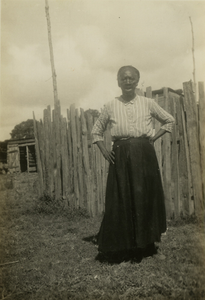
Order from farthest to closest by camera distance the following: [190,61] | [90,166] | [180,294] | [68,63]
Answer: [90,166], [68,63], [190,61], [180,294]

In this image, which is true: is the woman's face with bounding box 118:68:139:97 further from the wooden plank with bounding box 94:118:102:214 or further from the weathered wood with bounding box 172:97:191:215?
Answer: the wooden plank with bounding box 94:118:102:214

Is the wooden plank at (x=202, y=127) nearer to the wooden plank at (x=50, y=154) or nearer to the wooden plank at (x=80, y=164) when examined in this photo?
the wooden plank at (x=80, y=164)

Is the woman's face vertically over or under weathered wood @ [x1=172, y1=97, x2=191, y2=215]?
over

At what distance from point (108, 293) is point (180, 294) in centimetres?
62

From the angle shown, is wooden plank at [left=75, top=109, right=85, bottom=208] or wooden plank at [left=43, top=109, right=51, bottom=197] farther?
wooden plank at [left=43, top=109, right=51, bottom=197]

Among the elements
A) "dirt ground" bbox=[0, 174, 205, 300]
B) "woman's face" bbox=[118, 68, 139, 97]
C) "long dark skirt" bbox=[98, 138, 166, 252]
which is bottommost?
"dirt ground" bbox=[0, 174, 205, 300]

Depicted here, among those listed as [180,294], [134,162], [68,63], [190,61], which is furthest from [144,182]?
[68,63]

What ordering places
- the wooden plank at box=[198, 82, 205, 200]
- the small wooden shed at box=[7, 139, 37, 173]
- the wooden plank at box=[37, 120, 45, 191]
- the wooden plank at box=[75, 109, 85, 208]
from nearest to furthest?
the wooden plank at box=[198, 82, 205, 200] < the wooden plank at box=[75, 109, 85, 208] < the wooden plank at box=[37, 120, 45, 191] < the small wooden shed at box=[7, 139, 37, 173]

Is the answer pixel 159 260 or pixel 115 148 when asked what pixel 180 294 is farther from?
pixel 115 148

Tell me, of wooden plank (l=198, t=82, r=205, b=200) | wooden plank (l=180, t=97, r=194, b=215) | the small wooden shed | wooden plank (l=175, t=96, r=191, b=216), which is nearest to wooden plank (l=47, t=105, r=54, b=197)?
wooden plank (l=175, t=96, r=191, b=216)

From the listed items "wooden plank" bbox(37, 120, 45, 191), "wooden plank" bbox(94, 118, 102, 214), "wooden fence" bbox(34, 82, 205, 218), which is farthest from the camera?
"wooden plank" bbox(37, 120, 45, 191)

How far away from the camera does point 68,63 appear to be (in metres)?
4.27

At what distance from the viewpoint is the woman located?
9.45 feet

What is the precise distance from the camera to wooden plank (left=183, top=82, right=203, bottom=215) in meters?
3.87
